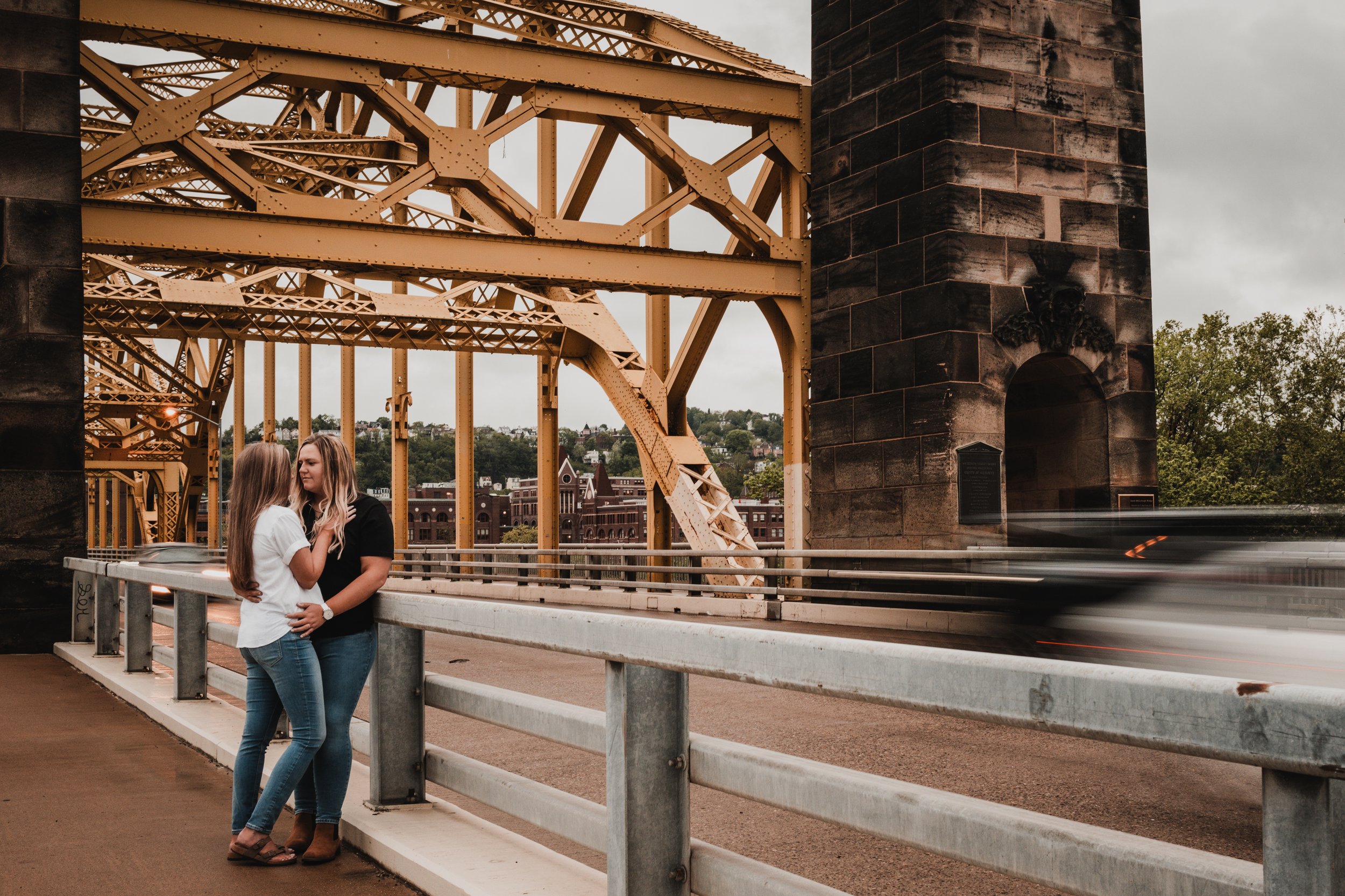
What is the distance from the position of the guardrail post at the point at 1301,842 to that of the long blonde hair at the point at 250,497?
3.91 metres

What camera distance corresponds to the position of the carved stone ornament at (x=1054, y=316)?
53.0ft

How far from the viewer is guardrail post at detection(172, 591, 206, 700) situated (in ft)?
27.8

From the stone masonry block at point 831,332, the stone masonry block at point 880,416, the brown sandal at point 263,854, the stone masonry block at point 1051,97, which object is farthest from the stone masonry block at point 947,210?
the brown sandal at point 263,854

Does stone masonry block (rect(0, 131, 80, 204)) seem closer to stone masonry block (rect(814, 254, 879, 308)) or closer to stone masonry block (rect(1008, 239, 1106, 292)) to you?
stone masonry block (rect(814, 254, 879, 308))

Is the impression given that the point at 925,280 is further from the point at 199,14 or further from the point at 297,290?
the point at 297,290

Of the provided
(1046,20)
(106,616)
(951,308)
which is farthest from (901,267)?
(106,616)

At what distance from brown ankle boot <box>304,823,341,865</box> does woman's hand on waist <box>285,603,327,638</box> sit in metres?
0.75

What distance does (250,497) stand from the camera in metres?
4.94

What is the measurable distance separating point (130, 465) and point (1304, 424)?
203 feet

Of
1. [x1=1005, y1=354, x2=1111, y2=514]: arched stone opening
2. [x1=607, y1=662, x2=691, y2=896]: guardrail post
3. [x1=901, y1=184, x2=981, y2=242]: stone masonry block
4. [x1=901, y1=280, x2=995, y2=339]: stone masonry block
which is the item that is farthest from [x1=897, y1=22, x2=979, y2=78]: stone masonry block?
[x1=607, y1=662, x2=691, y2=896]: guardrail post

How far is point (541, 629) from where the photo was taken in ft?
12.8

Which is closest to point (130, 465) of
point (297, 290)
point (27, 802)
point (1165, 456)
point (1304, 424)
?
point (297, 290)

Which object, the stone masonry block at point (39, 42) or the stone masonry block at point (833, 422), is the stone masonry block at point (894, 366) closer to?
the stone masonry block at point (833, 422)

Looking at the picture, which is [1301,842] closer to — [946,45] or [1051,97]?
[946,45]
